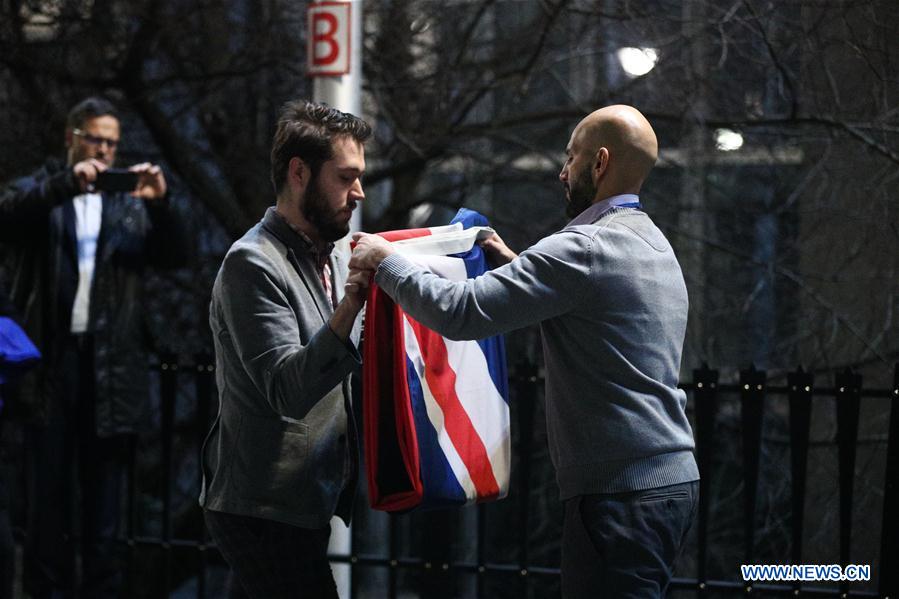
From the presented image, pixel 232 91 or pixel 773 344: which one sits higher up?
pixel 232 91

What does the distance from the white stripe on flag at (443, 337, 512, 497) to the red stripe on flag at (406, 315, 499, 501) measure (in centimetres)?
2

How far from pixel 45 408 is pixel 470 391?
241cm

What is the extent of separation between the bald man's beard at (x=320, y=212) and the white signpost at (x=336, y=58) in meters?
2.22

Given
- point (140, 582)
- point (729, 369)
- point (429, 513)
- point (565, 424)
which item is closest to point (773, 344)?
point (729, 369)

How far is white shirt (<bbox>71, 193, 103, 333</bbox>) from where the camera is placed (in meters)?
5.17

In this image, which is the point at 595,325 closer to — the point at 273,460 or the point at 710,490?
the point at 273,460

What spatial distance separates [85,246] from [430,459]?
2.54m

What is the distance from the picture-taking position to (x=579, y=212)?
3330 mm

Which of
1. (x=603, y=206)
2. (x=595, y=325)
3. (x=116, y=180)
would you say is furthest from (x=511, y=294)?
(x=116, y=180)

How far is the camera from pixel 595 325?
3.07m

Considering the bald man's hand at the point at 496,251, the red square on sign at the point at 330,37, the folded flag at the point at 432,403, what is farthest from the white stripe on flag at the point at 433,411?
the red square on sign at the point at 330,37

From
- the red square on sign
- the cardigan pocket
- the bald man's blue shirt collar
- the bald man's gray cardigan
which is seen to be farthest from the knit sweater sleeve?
the red square on sign

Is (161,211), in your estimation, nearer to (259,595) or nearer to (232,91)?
(259,595)

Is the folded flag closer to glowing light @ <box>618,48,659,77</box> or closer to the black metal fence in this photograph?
the black metal fence
